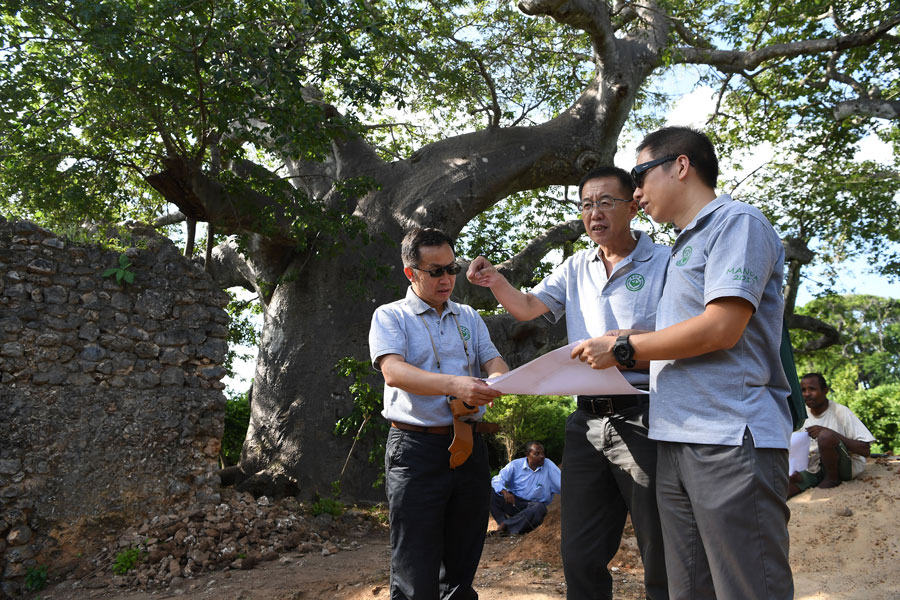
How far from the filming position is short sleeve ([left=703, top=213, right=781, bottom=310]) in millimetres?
1883

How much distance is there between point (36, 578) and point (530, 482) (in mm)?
5089

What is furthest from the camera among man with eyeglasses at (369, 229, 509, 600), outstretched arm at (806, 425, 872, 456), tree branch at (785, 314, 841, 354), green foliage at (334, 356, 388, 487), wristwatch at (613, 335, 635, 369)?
tree branch at (785, 314, 841, 354)

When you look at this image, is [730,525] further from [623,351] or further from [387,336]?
[387,336]

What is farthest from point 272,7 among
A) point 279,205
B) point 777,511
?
point 777,511

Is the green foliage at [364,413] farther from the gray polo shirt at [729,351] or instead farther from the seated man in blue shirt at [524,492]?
the gray polo shirt at [729,351]

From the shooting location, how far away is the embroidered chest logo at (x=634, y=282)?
2727 millimetres

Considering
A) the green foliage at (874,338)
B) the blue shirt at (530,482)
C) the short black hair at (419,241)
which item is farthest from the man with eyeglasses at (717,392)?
the green foliage at (874,338)

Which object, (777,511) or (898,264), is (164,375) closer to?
(777,511)

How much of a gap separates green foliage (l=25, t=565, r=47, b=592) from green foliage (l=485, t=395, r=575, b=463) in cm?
895

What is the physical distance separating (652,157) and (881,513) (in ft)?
14.1

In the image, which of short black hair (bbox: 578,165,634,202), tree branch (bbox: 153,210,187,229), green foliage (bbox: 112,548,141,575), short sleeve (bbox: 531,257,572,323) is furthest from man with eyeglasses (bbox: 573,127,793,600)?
tree branch (bbox: 153,210,187,229)

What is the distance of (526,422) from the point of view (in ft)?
47.3

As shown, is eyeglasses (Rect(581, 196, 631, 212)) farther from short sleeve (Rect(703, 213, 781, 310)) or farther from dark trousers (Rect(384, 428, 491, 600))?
dark trousers (Rect(384, 428, 491, 600))

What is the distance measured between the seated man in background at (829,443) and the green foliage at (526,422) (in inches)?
314
